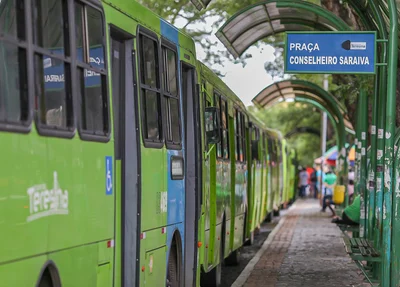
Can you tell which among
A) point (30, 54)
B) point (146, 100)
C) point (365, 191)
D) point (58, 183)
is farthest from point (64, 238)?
point (365, 191)

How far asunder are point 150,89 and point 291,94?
23679 millimetres

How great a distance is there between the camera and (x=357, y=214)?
677 inches

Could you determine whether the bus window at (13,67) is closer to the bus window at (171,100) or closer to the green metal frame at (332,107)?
the bus window at (171,100)

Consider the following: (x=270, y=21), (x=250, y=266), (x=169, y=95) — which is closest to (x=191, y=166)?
(x=169, y=95)

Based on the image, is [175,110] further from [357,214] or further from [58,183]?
[357,214]

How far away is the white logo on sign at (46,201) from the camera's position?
220 inches

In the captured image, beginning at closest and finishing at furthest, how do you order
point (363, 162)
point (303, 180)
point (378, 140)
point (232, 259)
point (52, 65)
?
point (52, 65)
point (378, 140)
point (363, 162)
point (232, 259)
point (303, 180)

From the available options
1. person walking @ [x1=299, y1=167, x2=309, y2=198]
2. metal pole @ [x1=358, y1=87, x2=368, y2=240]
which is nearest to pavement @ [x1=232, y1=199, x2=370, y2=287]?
metal pole @ [x1=358, y1=87, x2=368, y2=240]

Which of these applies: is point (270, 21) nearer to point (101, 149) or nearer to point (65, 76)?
point (101, 149)

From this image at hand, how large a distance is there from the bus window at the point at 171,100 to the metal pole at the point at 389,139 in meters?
3.19

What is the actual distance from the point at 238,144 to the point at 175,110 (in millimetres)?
6839

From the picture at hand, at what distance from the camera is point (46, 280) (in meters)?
6.01

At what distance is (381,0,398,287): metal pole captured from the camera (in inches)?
461

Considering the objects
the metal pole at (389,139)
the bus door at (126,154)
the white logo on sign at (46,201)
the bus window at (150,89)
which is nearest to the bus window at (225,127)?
the metal pole at (389,139)
